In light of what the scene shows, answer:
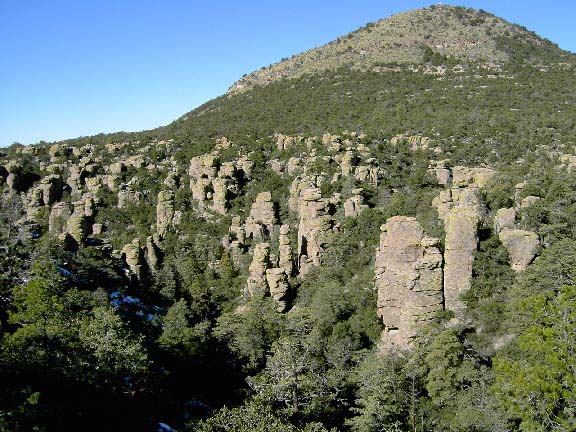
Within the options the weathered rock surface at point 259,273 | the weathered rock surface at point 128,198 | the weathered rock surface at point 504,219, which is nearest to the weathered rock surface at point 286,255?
the weathered rock surface at point 259,273

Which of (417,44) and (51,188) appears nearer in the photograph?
(51,188)

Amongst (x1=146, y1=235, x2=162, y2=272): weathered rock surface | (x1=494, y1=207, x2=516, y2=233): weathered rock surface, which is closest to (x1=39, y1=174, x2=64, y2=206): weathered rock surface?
(x1=146, y1=235, x2=162, y2=272): weathered rock surface

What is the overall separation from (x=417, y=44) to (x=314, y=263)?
50.5 meters

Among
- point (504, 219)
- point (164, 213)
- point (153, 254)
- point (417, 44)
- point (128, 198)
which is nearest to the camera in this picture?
point (504, 219)

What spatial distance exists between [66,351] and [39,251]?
44.8 ft

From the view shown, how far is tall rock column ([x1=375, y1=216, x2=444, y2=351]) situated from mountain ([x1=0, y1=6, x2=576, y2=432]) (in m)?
0.09

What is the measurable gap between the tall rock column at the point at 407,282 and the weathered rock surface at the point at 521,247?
317 centimetres

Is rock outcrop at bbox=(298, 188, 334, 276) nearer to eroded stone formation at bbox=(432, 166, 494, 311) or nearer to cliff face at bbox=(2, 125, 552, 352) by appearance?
cliff face at bbox=(2, 125, 552, 352)

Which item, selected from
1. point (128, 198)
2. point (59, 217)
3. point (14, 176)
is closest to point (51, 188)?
point (14, 176)

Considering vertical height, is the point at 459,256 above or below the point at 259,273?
above

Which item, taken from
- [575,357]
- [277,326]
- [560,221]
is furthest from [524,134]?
[575,357]

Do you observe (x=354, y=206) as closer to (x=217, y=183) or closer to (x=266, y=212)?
(x=266, y=212)

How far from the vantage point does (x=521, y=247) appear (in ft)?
67.1

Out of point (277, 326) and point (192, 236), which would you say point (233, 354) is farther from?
point (192, 236)
